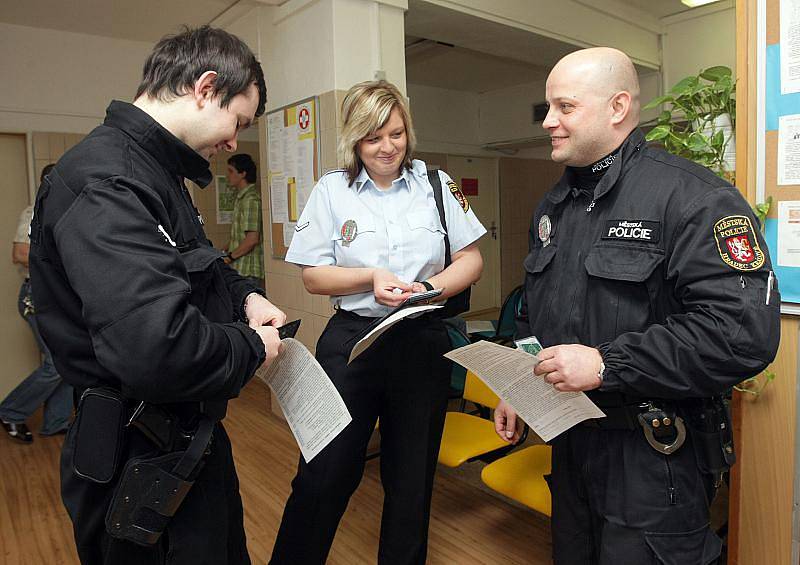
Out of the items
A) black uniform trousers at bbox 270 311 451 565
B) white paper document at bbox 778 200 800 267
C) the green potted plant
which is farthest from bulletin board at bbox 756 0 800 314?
black uniform trousers at bbox 270 311 451 565

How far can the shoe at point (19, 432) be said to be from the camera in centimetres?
360

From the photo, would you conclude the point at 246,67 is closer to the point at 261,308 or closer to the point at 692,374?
the point at 261,308

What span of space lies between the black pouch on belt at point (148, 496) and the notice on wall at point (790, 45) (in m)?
1.84

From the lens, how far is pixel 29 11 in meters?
4.08

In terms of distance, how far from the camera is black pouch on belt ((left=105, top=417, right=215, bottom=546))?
1068 mm

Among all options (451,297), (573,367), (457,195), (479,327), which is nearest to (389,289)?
(451,297)

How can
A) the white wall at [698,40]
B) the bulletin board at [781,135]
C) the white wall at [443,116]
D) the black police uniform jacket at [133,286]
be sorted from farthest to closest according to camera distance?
1. the white wall at [443,116]
2. the white wall at [698,40]
3. the bulletin board at [781,135]
4. the black police uniform jacket at [133,286]

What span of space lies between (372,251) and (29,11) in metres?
3.86

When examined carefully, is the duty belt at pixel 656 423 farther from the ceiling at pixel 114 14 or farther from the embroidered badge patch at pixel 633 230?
the ceiling at pixel 114 14

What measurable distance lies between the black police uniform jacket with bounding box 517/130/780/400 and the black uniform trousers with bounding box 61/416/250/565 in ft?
2.82

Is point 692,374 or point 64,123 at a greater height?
point 64,123

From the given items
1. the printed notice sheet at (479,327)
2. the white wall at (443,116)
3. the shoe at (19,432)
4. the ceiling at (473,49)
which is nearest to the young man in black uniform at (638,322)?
the ceiling at (473,49)

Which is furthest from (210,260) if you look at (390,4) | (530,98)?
→ (530,98)

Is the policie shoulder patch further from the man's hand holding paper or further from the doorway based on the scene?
the doorway
